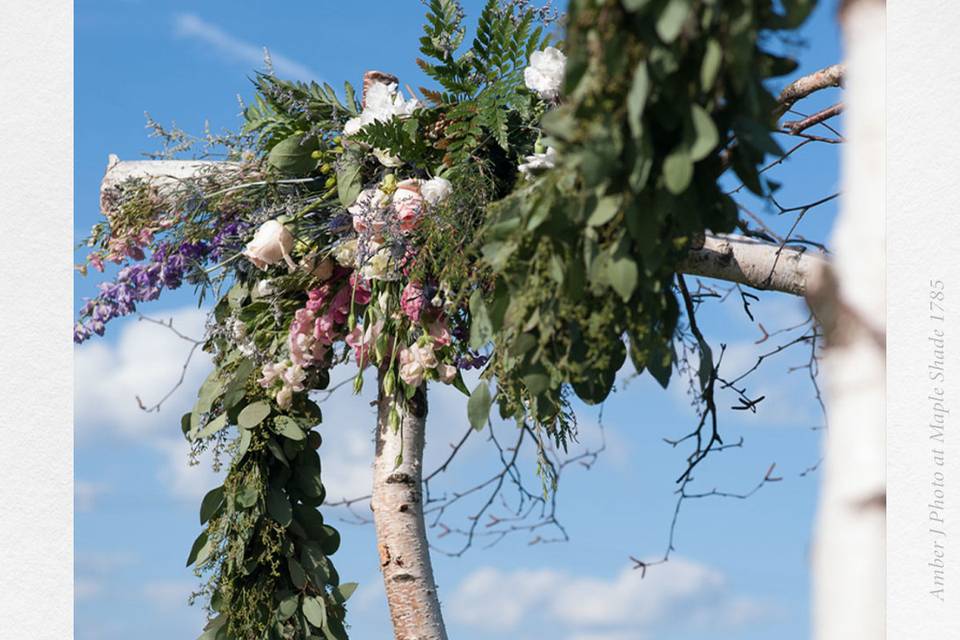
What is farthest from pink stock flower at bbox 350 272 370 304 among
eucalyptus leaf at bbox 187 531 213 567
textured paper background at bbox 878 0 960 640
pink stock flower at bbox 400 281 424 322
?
textured paper background at bbox 878 0 960 640

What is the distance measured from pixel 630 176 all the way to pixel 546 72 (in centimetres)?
82

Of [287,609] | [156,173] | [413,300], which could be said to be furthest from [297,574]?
[156,173]

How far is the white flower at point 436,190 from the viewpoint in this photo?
205 centimetres

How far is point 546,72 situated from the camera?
1972mm

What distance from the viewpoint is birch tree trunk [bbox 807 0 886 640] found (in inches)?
60.4

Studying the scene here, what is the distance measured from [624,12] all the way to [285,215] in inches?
52.2

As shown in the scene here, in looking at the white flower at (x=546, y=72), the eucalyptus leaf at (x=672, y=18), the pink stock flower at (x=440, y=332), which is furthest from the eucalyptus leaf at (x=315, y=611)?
the eucalyptus leaf at (x=672, y=18)

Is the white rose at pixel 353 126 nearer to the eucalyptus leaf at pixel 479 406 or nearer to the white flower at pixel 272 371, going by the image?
the white flower at pixel 272 371

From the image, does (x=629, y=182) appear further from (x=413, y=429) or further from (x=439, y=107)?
(x=413, y=429)

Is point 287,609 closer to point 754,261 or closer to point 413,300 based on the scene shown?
point 413,300

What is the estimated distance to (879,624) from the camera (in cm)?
155
